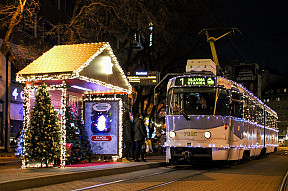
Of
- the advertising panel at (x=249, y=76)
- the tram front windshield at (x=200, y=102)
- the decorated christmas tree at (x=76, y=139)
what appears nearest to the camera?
the decorated christmas tree at (x=76, y=139)

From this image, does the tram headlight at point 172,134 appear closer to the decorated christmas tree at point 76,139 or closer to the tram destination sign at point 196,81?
the tram destination sign at point 196,81

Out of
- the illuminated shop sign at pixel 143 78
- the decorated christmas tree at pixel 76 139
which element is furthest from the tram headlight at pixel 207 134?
the illuminated shop sign at pixel 143 78

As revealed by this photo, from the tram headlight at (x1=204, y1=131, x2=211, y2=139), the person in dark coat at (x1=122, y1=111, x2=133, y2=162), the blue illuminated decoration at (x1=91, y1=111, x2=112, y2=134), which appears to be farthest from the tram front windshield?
the blue illuminated decoration at (x1=91, y1=111, x2=112, y2=134)

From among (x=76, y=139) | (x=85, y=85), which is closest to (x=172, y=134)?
(x=76, y=139)

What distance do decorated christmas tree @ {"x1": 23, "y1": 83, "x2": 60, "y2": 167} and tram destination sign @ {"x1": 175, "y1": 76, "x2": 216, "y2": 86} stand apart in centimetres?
567

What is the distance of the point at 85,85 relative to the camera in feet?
57.9

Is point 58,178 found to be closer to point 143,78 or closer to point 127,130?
point 127,130

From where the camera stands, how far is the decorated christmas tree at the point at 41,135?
14969mm

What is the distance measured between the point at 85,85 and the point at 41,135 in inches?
130

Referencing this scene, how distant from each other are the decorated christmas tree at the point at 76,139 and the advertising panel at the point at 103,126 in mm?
630

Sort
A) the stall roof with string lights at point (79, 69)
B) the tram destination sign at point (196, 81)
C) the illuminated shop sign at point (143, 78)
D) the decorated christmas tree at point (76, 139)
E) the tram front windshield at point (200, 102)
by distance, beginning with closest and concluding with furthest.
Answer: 1. the stall roof with string lights at point (79, 69)
2. the decorated christmas tree at point (76, 139)
3. the tram front windshield at point (200, 102)
4. the tram destination sign at point (196, 81)
5. the illuminated shop sign at point (143, 78)

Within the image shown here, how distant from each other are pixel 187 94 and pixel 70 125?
469 cm

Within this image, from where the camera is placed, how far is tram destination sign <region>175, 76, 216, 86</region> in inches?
718

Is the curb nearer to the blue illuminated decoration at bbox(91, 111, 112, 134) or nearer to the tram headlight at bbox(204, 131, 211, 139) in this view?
the blue illuminated decoration at bbox(91, 111, 112, 134)
